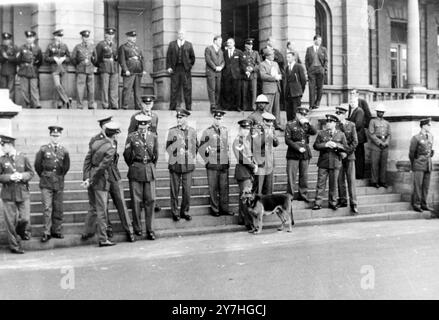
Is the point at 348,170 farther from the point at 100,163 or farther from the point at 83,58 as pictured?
the point at 83,58

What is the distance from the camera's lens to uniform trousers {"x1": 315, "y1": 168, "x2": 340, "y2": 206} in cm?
1458

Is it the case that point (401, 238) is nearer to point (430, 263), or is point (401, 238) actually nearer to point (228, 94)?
point (430, 263)

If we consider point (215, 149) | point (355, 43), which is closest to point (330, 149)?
point (215, 149)

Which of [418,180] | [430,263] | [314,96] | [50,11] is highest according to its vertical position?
[50,11]

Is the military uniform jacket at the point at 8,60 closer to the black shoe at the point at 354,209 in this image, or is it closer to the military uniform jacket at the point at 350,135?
the military uniform jacket at the point at 350,135

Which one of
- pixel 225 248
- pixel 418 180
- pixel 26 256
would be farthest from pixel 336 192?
pixel 26 256

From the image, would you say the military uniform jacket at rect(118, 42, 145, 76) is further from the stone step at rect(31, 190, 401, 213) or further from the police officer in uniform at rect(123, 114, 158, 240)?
the police officer in uniform at rect(123, 114, 158, 240)

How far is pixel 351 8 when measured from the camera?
78.7 feet

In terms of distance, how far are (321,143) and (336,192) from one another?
1111mm

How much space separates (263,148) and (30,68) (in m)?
7.04

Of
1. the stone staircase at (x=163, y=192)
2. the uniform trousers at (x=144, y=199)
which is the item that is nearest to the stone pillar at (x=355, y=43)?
the stone staircase at (x=163, y=192)

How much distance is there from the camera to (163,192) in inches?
554

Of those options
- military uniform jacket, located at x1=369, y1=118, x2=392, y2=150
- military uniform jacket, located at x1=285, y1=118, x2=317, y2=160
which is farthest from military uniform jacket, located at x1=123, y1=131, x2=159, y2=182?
military uniform jacket, located at x1=369, y1=118, x2=392, y2=150

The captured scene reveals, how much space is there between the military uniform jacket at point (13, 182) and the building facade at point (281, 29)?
7620 millimetres
